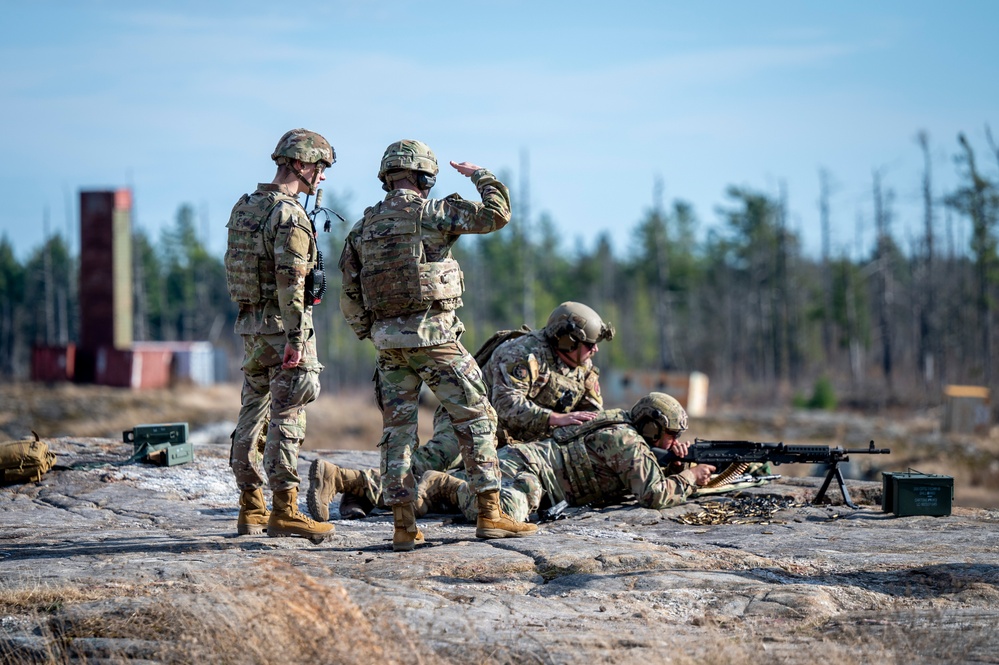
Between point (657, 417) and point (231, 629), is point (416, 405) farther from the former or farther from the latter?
point (657, 417)

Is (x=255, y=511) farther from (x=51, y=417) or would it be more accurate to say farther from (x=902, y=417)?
(x=902, y=417)

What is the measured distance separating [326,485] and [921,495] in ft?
14.5

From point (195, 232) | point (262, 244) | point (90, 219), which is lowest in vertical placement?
point (262, 244)

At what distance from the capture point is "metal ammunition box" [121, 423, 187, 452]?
961 cm

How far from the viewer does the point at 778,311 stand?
55.4 metres

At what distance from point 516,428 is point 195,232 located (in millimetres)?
68552

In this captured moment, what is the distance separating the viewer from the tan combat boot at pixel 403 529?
6.51 meters

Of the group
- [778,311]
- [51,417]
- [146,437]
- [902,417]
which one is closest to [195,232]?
[778,311]

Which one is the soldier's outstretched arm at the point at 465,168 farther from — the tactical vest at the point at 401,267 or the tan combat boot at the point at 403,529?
the tan combat boot at the point at 403,529

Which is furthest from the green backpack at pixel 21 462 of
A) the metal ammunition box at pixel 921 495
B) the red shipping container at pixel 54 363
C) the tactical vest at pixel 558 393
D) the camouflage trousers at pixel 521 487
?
the red shipping container at pixel 54 363

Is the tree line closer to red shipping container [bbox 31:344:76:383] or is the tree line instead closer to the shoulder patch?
red shipping container [bbox 31:344:76:383]

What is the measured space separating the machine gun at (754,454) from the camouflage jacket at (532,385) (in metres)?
0.84

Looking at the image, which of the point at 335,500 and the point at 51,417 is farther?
the point at 51,417

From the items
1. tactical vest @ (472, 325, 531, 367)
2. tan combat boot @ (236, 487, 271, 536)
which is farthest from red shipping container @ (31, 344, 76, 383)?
tan combat boot @ (236, 487, 271, 536)
